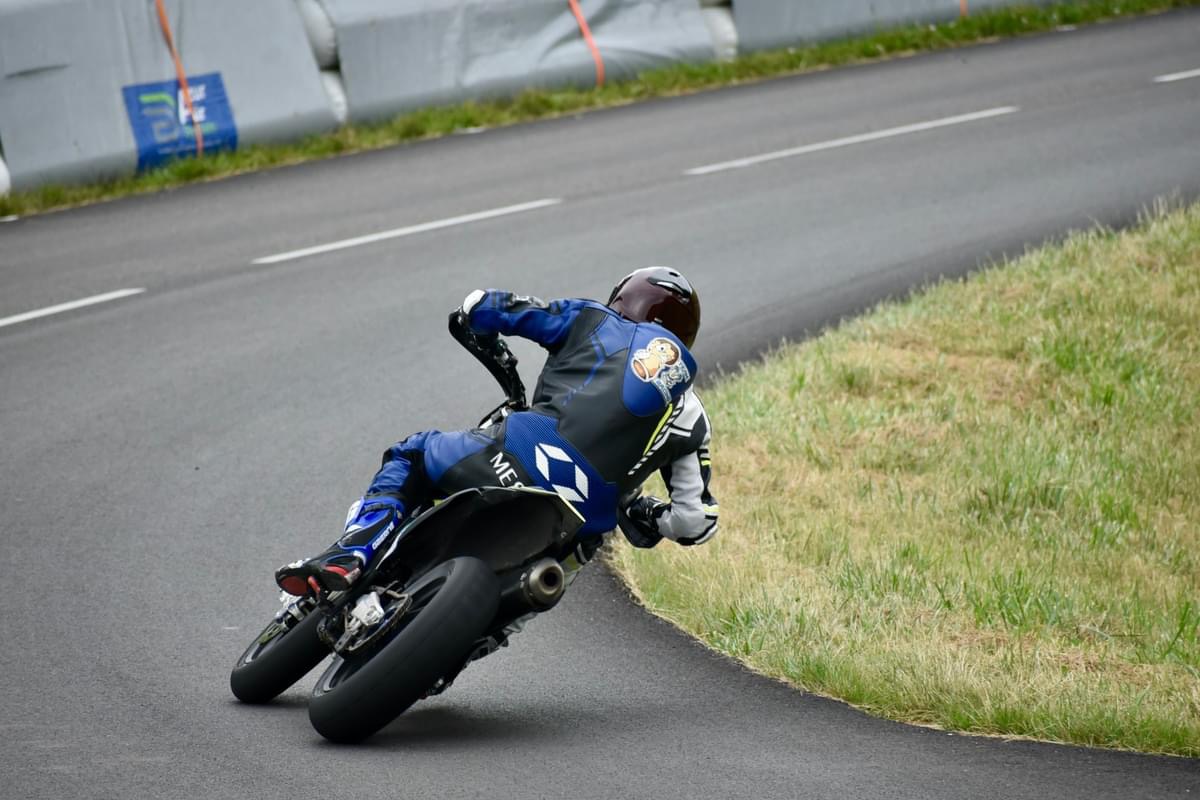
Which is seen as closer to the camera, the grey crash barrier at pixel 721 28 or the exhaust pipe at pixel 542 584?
the exhaust pipe at pixel 542 584

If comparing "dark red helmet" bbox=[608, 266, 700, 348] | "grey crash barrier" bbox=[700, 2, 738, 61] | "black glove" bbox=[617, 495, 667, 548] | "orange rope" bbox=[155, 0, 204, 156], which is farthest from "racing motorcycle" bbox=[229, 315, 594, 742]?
"grey crash barrier" bbox=[700, 2, 738, 61]

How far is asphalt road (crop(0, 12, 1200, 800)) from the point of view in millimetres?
5133

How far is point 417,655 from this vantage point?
16.2 feet

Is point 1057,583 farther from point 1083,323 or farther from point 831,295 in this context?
point 831,295

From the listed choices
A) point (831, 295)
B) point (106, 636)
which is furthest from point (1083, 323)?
point (106, 636)

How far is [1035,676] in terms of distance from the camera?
5809 mm

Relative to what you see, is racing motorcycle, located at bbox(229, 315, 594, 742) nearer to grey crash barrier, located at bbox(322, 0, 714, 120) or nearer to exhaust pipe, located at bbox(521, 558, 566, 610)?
exhaust pipe, located at bbox(521, 558, 566, 610)

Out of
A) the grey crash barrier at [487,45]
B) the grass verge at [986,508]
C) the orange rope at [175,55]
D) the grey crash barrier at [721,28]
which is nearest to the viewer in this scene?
the grass verge at [986,508]

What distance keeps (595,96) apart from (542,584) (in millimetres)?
11920

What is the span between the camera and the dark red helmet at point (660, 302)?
5656 millimetres

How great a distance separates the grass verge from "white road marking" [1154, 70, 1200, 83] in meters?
4.82

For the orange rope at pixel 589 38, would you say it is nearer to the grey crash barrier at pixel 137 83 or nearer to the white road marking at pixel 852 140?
the white road marking at pixel 852 140

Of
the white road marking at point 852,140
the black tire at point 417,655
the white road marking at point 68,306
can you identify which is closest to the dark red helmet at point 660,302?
the black tire at point 417,655

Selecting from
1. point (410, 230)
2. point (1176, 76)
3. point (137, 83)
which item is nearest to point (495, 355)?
point (410, 230)
